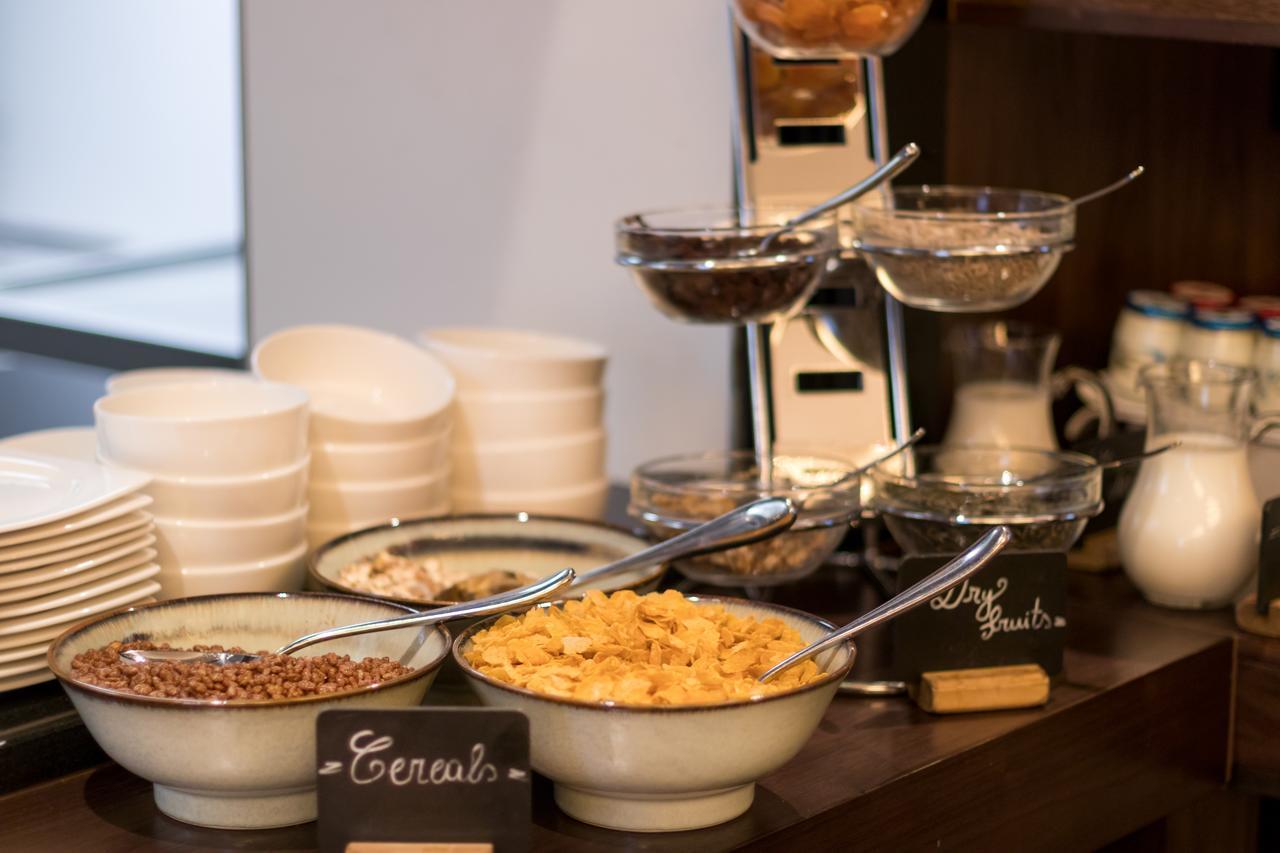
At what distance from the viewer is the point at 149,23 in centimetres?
278

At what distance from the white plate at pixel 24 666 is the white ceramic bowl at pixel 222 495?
155mm

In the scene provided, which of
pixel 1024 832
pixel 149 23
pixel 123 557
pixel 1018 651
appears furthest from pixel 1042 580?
pixel 149 23

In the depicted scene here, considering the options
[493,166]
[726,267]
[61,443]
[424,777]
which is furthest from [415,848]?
[493,166]

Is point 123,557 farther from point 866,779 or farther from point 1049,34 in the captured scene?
point 1049,34

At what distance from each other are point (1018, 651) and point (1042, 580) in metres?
0.06

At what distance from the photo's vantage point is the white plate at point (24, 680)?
1.08 metres

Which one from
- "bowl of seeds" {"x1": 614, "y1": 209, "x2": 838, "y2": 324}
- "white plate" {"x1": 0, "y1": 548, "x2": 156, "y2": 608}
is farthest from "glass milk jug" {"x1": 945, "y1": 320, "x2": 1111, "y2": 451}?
"white plate" {"x1": 0, "y1": 548, "x2": 156, "y2": 608}

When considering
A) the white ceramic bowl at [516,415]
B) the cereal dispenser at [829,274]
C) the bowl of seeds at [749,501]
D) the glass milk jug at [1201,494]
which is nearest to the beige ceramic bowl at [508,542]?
the bowl of seeds at [749,501]

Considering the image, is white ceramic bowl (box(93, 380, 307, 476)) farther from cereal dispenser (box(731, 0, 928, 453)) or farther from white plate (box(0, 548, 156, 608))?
cereal dispenser (box(731, 0, 928, 453))

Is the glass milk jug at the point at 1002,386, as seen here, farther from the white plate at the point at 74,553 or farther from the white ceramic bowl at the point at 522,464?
the white plate at the point at 74,553

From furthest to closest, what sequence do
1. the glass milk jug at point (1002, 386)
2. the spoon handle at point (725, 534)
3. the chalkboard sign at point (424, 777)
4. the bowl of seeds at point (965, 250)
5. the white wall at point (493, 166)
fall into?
the white wall at point (493, 166), the glass milk jug at point (1002, 386), the bowl of seeds at point (965, 250), the spoon handle at point (725, 534), the chalkboard sign at point (424, 777)

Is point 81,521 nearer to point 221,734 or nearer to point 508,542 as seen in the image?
point 221,734

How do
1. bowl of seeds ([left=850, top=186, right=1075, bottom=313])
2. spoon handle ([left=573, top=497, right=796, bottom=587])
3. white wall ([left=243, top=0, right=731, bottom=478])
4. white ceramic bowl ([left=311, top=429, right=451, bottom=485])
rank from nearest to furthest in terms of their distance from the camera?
spoon handle ([left=573, top=497, right=796, bottom=587]) → bowl of seeds ([left=850, top=186, right=1075, bottom=313]) → white ceramic bowl ([left=311, top=429, right=451, bottom=485]) → white wall ([left=243, top=0, right=731, bottom=478])

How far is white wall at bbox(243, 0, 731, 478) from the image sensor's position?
172cm
